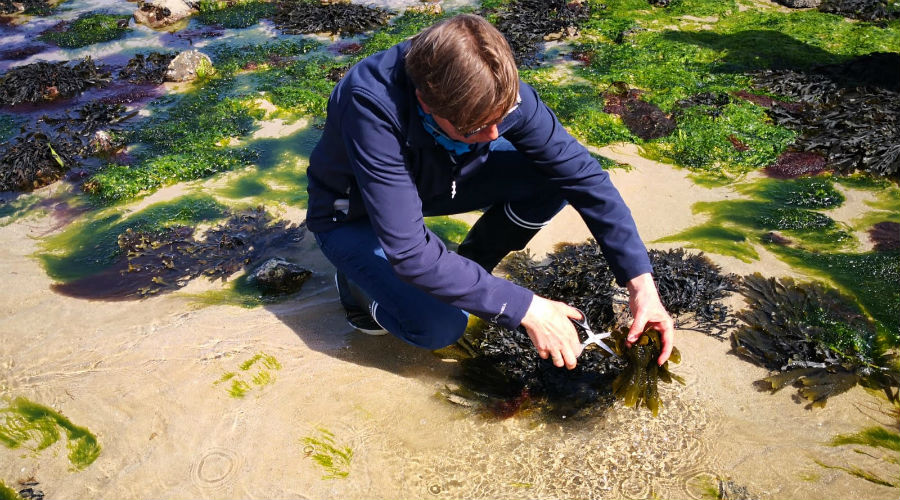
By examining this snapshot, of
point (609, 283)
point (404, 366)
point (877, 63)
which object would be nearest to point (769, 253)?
point (609, 283)

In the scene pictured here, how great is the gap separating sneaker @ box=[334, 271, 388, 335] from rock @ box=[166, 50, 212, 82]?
3974 mm

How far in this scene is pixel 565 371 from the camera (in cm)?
279

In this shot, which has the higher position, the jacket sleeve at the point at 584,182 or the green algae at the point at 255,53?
the jacket sleeve at the point at 584,182

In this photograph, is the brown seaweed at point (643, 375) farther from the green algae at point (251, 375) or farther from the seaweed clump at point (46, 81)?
the seaweed clump at point (46, 81)

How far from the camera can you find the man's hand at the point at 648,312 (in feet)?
7.72

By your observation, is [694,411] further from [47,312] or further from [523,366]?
[47,312]

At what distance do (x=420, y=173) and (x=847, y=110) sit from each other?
427cm

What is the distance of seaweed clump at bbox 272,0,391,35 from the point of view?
22.6 feet

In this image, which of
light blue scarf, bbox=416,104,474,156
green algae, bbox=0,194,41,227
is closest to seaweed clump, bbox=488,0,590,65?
light blue scarf, bbox=416,104,474,156

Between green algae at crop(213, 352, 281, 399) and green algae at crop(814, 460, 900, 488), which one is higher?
green algae at crop(814, 460, 900, 488)

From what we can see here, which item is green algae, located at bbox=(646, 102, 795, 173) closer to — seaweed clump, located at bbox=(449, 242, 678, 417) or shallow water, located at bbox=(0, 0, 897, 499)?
shallow water, located at bbox=(0, 0, 897, 499)

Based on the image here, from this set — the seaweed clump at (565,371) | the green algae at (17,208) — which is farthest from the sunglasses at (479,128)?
the green algae at (17,208)

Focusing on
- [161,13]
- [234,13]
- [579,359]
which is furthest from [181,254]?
[161,13]

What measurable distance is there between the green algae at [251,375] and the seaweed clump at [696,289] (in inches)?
79.1
